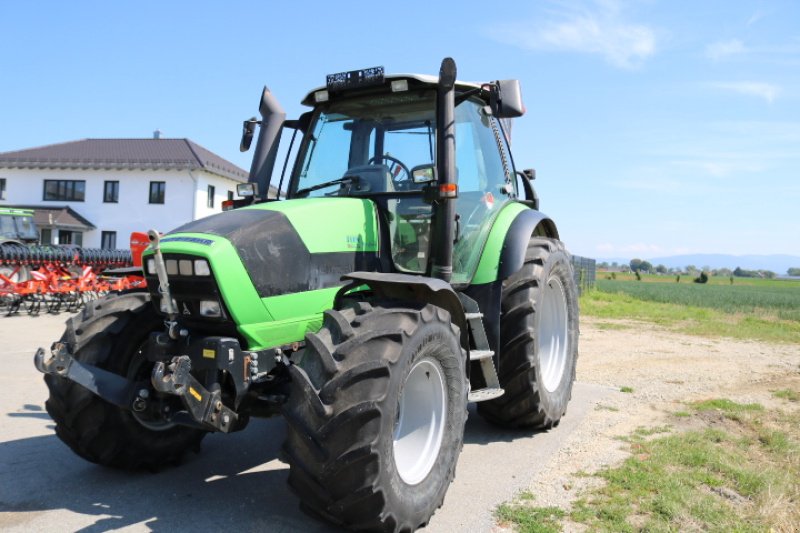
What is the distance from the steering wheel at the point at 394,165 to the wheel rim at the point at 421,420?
1.57 meters

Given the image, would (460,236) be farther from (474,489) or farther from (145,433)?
(145,433)

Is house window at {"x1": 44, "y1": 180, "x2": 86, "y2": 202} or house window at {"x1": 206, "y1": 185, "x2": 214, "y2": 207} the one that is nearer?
house window at {"x1": 206, "y1": 185, "x2": 214, "y2": 207}

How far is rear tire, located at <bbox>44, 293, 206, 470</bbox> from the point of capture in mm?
3824

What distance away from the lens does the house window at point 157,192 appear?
33.4m

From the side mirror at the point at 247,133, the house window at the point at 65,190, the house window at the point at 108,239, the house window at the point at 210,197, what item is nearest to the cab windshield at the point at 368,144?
the side mirror at the point at 247,133

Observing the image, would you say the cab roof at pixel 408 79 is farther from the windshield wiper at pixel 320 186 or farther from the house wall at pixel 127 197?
the house wall at pixel 127 197

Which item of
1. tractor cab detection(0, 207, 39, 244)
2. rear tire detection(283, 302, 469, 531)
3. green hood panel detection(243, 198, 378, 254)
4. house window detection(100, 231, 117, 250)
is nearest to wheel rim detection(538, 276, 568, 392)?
green hood panel detection(243, 198, 378, 254)

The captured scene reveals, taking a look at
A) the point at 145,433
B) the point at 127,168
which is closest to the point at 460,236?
the point at 145,433

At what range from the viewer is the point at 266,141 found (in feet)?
16.3

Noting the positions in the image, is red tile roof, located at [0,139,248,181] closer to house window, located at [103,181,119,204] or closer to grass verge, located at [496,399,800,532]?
house window, located at [103,181,119,204]

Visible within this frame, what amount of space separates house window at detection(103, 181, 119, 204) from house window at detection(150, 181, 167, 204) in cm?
216

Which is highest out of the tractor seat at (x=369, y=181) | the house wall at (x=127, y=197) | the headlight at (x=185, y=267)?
the house wall at (x=127, y=197)

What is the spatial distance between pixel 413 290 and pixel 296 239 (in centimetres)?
77

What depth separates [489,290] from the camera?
4914mm
